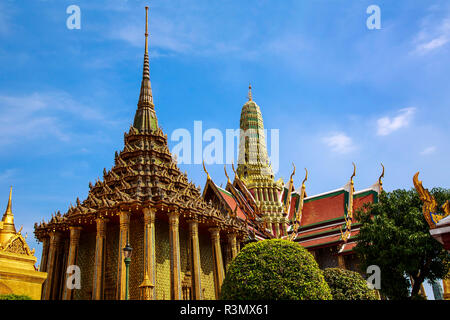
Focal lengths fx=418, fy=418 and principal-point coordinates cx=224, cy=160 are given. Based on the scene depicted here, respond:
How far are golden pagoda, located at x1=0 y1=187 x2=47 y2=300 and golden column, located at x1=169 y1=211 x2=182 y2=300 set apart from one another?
7.77 meters

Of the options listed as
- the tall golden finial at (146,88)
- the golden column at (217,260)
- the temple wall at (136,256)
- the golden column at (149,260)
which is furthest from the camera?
the tall golden finial at (146,88)

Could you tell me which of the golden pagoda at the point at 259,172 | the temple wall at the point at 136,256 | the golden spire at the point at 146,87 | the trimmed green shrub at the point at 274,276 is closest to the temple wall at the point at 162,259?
the temple wall at the point at 136,256

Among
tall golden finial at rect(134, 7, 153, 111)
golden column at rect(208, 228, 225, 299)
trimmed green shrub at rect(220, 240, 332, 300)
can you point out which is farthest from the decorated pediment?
tall golden finial at rect(134, 7, 153, 111)

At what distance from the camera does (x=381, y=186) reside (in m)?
35.0

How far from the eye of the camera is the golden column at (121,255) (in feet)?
62.2

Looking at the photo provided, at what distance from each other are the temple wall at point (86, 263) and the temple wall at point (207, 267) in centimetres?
617

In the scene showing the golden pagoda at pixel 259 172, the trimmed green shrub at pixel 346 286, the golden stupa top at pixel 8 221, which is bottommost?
the trimmed green shrub at pixel 346 286

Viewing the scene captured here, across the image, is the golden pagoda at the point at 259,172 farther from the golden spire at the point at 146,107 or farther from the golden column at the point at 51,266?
the golden column at the point at 51,266

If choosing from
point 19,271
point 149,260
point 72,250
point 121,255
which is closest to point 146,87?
point 72,250

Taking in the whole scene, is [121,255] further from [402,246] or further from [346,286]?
[402,246]

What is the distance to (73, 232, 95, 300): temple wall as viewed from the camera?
22.7 meters

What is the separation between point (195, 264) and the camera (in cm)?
2195

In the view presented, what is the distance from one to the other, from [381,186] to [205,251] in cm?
1735

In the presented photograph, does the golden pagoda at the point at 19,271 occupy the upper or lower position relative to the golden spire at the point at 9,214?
lower
